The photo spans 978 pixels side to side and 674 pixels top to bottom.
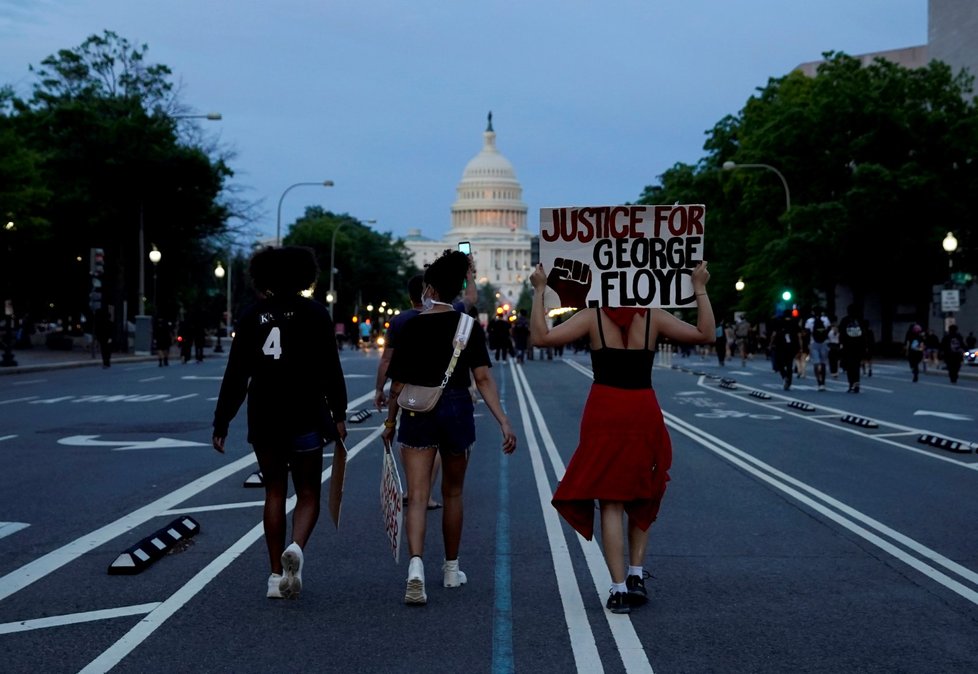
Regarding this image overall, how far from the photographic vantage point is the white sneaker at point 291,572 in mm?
6832

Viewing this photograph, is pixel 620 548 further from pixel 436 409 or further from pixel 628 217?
pixel 628 217

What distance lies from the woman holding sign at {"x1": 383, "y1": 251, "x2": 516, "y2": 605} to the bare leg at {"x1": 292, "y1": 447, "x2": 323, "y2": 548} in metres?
0.47

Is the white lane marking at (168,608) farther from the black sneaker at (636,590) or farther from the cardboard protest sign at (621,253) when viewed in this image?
the cardboard protest sign at (621,253)

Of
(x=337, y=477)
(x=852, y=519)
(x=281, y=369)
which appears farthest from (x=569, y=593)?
(x=852, y=519)

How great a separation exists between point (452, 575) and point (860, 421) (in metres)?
12.9

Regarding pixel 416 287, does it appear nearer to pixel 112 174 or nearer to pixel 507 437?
pixel 507 437

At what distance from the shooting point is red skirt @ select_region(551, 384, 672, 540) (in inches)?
266

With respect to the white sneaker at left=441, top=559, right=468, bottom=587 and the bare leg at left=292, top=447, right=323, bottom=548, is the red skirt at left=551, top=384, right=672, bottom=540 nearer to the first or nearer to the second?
the white sneaker at left=441, top=559, right=468, bottom=587

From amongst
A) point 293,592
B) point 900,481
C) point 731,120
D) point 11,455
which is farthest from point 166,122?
point 293,592

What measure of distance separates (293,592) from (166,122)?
58.1m

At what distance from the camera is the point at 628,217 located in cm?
737

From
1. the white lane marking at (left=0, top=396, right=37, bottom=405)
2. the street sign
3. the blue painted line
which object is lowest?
the blue painted line

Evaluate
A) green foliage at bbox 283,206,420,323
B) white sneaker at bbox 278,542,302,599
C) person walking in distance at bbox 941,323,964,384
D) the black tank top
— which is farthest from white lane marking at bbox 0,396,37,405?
green foliage at bbox 283,206,420,323

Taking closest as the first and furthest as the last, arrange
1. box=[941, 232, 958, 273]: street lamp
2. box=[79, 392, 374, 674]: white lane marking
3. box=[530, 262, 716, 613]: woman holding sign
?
box=[79, 392, 374, 674]: white lane marking < box=[530, 262, 716, 613]: woman holding sign < box=[941, 232, 958, 273]: street lamp
